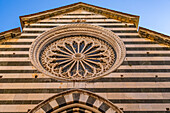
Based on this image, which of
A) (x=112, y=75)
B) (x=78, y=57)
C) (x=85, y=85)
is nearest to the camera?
(x=85, y=85)

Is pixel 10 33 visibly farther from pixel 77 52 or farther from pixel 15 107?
pixel 15 107

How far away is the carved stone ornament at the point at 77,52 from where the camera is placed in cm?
1422

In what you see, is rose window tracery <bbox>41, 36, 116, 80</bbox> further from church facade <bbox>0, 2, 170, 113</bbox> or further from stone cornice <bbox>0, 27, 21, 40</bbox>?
stone cornice <bbox>0, 27, 21, 40</bbox>

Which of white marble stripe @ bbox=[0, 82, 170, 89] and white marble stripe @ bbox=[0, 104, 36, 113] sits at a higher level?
white marble stripe @ bbox=[0, 82, 170, 89]

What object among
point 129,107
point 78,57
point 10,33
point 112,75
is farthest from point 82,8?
point 129,107

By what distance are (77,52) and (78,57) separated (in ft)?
2.18

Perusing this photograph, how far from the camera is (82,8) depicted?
19.4 metres

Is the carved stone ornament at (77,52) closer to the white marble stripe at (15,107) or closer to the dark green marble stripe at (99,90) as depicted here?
the dark green marble stripe at (99,90)

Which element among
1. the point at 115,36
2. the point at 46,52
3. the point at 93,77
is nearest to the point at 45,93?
the point at 93,77

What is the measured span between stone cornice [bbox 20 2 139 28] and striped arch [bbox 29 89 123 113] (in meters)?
7.21

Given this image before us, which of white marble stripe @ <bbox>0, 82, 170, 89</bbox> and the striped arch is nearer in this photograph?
the striped arch

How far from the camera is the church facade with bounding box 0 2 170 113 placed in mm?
11877

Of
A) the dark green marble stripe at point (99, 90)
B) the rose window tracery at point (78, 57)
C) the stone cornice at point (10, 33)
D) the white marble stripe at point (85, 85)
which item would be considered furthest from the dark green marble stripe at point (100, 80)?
the stone cornice at point (10, 33)

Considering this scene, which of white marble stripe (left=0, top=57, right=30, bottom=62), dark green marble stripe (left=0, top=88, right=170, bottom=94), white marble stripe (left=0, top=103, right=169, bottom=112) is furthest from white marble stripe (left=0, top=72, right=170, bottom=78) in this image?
white marble stripe (left=0, top=103, right=169, bottom=112)
